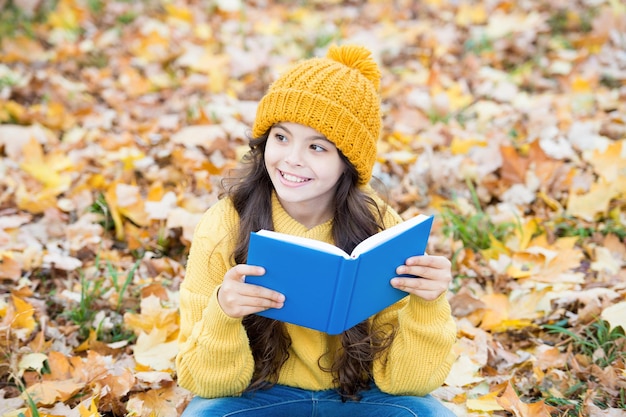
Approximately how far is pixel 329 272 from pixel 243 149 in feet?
6.28

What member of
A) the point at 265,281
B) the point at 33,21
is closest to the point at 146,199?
the point at 265,281

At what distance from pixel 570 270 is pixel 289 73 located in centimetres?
144

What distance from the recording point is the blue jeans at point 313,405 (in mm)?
1951

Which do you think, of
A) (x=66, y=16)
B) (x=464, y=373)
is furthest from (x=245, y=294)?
(x=66, y=16)

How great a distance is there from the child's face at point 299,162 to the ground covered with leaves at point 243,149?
80 cm

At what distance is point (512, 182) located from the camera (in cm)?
322

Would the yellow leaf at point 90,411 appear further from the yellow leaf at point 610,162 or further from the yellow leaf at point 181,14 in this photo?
the yellow leaf at point 181,14

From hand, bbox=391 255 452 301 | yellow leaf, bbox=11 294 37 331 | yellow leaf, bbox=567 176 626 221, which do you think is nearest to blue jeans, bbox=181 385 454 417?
hand, bbox=391 255 452 301

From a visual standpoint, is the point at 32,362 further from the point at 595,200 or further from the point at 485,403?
the point at 595,200

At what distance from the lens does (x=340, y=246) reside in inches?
79.8

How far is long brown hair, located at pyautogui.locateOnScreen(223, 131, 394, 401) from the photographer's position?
2000 millimetres

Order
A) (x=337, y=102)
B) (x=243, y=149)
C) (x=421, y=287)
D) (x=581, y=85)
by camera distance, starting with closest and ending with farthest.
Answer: (x=421, y=287) < (x=337, y=102) < (x=243, y=149) < (x=581, y=85)

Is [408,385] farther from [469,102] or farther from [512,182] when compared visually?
[469,102]

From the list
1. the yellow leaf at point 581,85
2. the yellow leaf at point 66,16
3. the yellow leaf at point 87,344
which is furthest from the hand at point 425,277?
the yellow leaf at point 66,16
